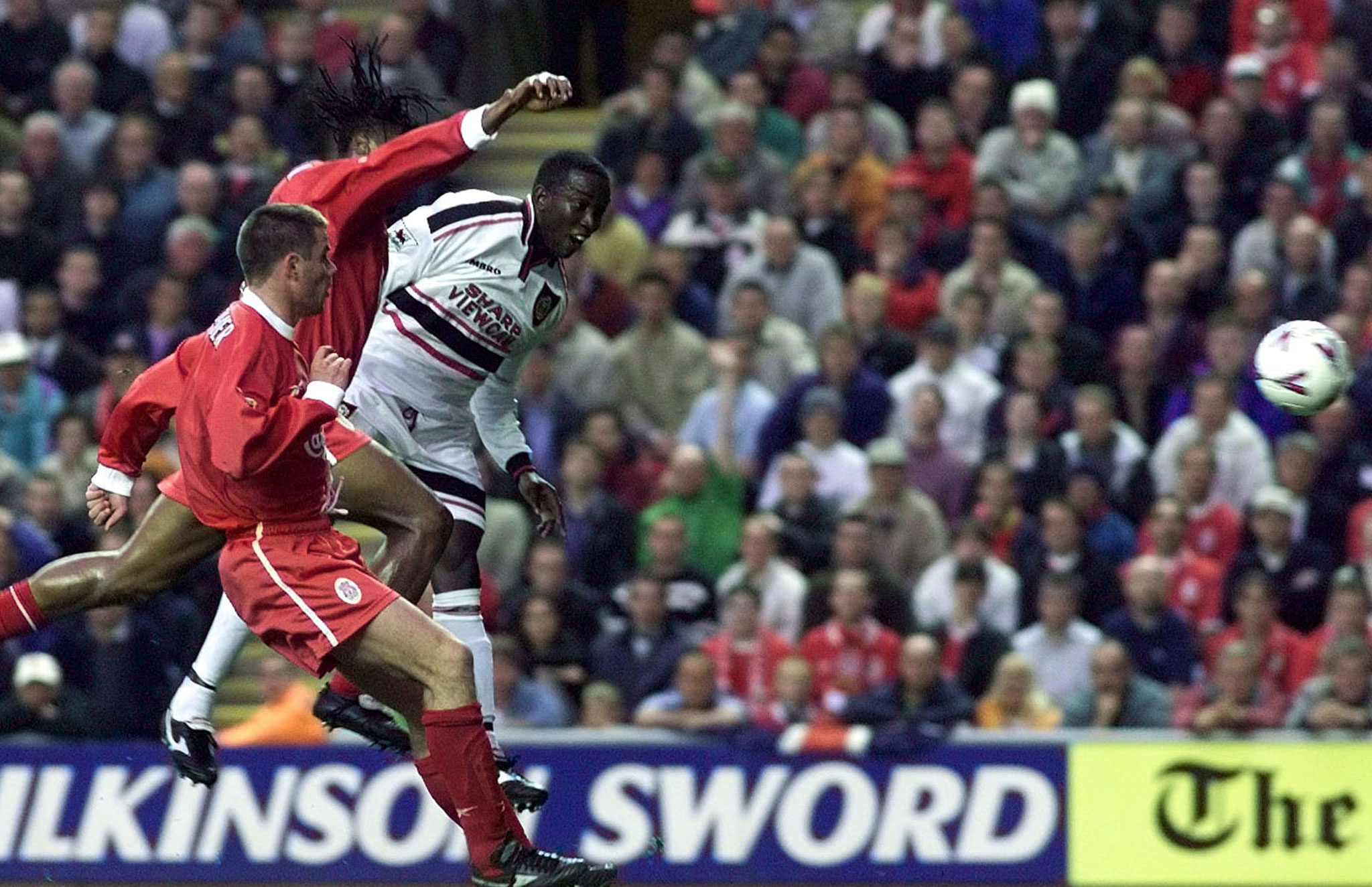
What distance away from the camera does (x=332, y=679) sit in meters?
10.2

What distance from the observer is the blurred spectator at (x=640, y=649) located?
14.1m

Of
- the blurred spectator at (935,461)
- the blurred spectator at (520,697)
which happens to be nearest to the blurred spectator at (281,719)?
the blurred spectator at (520,697)

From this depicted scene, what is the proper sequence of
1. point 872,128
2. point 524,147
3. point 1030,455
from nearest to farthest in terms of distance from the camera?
point 1030,455 → point 872,128 → point 524,147

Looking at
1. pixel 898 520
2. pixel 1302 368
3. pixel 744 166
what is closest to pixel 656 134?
pixel 744 166

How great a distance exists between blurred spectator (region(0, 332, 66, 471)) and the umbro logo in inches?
244

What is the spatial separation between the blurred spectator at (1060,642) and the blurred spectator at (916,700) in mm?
512

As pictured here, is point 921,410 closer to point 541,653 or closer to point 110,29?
point 541,653

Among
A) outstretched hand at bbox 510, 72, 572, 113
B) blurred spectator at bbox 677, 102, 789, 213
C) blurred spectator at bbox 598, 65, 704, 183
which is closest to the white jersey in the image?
outstretched hand at bbox 510, 72, 572, 113

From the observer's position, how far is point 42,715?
45.9 feet

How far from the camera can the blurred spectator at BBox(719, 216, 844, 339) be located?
52.1 ft

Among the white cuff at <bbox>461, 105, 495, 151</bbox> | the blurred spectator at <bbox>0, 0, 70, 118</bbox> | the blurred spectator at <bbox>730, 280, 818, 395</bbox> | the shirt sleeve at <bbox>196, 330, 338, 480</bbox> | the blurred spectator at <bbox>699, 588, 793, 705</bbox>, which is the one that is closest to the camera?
the shirt sleeve at <bbox>196, 330, 338, 480</bbox>

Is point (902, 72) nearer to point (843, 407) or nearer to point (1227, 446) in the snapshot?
point (843, 407)

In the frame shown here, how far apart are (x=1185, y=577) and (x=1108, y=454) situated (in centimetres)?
91

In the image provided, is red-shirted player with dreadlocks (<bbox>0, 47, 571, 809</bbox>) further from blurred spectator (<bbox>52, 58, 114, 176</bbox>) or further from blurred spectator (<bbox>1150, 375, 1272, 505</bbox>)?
blurred spectator (<bbox>52, 58, 114, 176</bbox>)
